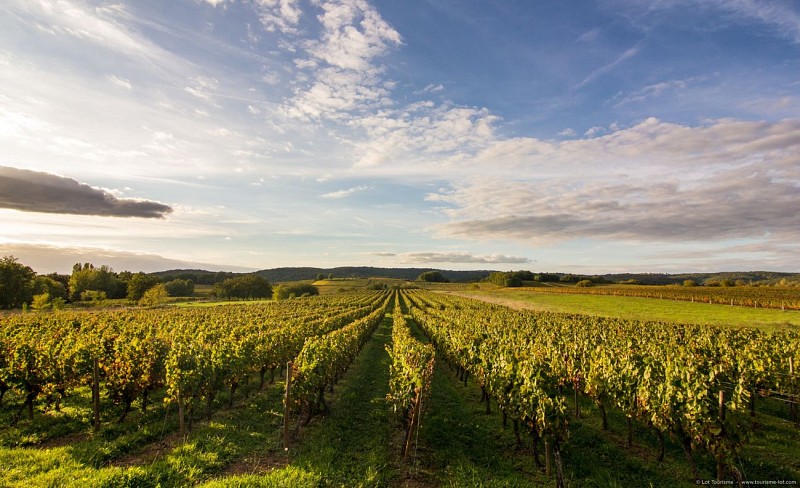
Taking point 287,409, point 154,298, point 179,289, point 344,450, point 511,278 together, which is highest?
point 511,278

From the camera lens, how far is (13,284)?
7875 centimetres

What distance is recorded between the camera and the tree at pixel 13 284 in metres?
77.3

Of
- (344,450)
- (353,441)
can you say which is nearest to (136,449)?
(344,450)

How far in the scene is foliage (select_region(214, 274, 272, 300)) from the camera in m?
118

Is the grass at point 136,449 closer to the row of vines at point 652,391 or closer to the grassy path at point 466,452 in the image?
the grassy path at point 466,452

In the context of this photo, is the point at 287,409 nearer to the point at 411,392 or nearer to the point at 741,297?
the point at 411,392

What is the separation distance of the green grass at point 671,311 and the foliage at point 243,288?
85615 mm

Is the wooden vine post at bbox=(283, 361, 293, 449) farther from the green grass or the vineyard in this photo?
the vineyard

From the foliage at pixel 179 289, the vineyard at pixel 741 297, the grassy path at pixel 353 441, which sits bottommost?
the foliage at pixel 179 289

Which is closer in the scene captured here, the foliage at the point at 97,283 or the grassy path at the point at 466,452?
the grassy path at the point at 466,452

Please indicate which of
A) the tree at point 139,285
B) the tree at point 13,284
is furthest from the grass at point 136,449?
the tree at point 139,285

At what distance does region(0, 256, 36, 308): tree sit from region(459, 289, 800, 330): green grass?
10545cm

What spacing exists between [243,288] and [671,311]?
113m

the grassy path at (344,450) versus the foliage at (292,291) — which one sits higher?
the grassy path at (344,450)
